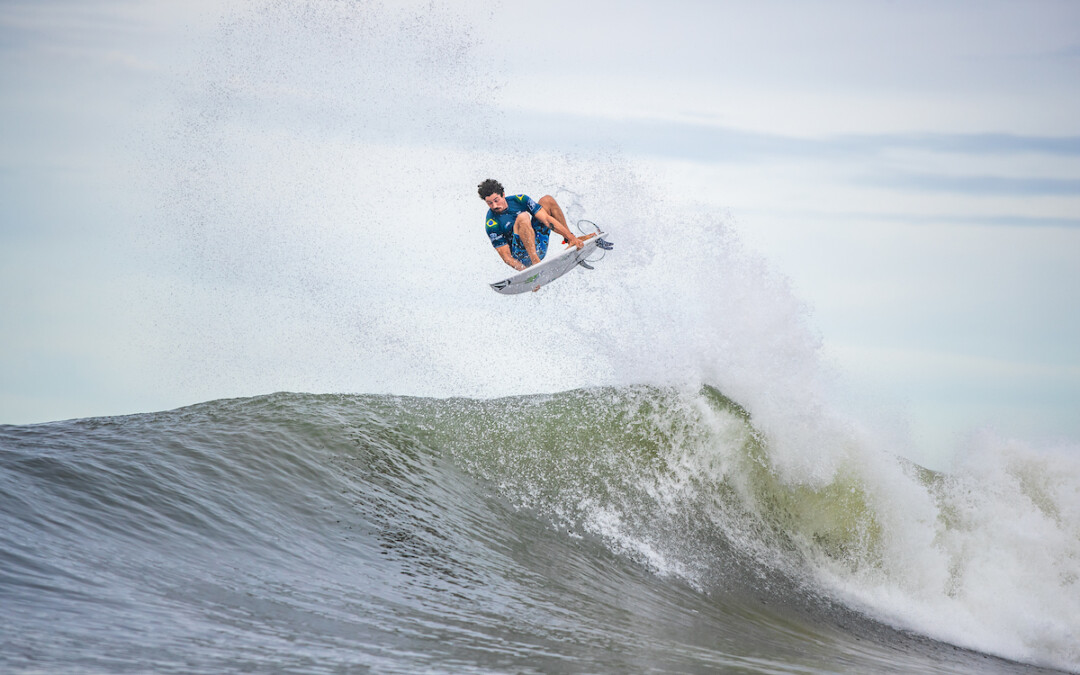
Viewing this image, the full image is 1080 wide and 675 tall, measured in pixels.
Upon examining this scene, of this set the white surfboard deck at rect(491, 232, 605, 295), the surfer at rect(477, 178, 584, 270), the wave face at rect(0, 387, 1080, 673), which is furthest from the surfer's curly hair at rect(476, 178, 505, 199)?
the wave face at rect(0, 387, 1080, 673)

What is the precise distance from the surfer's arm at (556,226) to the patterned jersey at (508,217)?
0.07 meters

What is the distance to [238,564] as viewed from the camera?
5.67 meters

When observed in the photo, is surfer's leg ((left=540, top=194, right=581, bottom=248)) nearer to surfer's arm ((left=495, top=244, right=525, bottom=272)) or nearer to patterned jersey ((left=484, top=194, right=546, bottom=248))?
patterned jersey ((left=484, top=194, right=546, bottom=248))

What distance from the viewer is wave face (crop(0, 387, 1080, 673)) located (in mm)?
4656

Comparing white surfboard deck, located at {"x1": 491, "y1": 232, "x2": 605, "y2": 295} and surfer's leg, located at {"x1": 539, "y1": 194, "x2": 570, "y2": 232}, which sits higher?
surfer's leg, located at {"x1": 539, "y1": 194, "x2": 570, "y2": 232}

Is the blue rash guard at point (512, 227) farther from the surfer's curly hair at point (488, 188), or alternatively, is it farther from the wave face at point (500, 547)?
the wave face at point (500, 547)

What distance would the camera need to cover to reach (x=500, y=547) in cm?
717

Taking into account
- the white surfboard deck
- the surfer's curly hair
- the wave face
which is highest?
the surfer's curly hair

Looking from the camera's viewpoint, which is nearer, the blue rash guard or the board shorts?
the blue rash guard

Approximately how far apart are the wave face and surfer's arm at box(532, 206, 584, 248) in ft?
6.85

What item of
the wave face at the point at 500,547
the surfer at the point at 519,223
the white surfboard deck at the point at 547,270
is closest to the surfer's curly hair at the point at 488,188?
the surfer at the point at 519,223

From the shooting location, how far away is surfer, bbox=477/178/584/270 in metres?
8.84

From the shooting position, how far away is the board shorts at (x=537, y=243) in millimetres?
9031

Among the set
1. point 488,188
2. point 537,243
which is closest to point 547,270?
point 537,243
